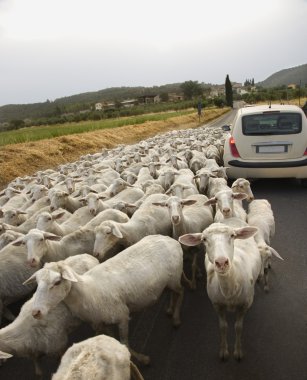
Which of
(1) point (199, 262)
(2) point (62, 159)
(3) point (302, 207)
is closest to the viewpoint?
(1) point (199, 262)

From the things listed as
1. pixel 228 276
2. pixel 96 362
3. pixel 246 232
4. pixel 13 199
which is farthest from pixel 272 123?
pixel 96 362

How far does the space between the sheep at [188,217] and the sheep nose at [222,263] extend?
80.5 inches

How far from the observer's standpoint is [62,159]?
19344 mm

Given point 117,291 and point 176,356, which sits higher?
point 117,291

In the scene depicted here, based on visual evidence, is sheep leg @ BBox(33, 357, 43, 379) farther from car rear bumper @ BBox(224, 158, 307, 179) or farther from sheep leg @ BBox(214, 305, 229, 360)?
car rear bumper @ BBox(224, 158, 307, 179)

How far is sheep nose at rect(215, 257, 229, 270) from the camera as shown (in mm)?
3598

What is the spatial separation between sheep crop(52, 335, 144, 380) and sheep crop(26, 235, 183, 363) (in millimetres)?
795

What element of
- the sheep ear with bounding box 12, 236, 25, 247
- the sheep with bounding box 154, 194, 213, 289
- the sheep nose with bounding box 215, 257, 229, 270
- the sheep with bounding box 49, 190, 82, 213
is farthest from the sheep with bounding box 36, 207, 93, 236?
the sheep nose with bounding box 215, 257, 229, 270

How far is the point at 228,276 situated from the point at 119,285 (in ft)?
4.18

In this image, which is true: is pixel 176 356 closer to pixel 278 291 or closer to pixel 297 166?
pixel 278 291

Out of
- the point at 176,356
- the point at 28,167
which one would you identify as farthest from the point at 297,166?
the point at 28,167

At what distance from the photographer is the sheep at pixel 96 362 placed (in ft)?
9.11

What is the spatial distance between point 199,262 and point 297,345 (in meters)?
2.42

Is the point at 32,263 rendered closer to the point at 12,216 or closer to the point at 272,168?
the point at 12,216
